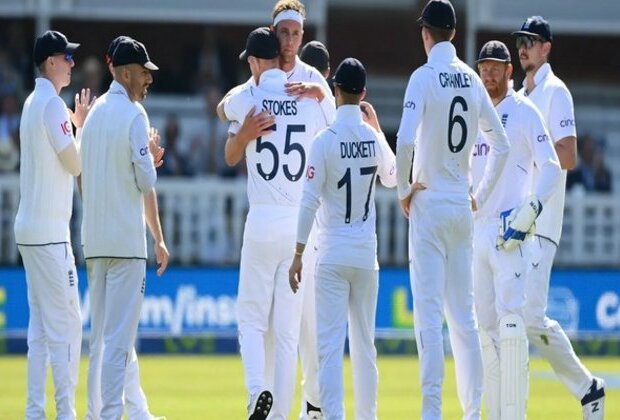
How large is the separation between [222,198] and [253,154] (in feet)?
25.4

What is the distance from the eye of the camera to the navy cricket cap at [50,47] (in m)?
8.13

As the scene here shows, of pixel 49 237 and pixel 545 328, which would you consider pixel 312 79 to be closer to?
pixel 49 237

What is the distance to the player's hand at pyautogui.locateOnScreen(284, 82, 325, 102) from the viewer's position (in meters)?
8.17

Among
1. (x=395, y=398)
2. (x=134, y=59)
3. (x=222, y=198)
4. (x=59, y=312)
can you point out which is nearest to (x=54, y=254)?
(x=59, y=312)

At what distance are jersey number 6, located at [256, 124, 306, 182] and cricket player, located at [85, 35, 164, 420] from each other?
0.58 meters

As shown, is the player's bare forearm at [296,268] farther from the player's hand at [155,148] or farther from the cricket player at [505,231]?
the cricket player at [505,231]

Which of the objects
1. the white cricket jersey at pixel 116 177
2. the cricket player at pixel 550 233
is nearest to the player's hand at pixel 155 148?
the white cricket jersey at pixel 116 177

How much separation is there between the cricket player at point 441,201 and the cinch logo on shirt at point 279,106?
0.83 metres

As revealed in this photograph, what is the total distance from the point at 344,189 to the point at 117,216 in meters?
1.17

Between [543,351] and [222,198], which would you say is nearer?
[543,351]

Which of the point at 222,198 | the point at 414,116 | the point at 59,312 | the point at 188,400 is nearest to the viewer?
the point at 414,116

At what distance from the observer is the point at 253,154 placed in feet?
27.0

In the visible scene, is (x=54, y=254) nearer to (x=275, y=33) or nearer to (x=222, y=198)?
(x=275, y=33)

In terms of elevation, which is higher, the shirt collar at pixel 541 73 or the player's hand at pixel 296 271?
the shirt collar at pixel 541 73
